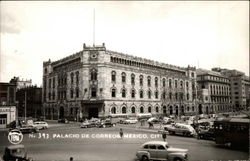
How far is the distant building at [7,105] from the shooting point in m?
33.6

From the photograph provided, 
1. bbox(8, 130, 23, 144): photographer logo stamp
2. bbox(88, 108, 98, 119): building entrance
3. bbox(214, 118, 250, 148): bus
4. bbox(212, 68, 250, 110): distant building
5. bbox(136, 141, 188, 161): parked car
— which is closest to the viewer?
bbox(136, 141, 188, 161): parked car

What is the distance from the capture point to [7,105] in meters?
34.9

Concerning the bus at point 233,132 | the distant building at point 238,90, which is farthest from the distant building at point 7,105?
the distant building at point 238,90

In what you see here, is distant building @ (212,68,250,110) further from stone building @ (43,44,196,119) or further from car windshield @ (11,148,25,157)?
car windshield @ (11,148,25,157)

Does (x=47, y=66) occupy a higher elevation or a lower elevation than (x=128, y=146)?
higher

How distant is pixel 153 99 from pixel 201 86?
119 ft

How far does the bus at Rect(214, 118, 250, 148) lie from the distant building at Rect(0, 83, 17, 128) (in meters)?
28.4

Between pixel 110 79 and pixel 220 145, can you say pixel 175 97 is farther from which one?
pixel 220 145

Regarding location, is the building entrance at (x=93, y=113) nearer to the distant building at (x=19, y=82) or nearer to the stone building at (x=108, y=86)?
the stone building at (x=108, y=86)

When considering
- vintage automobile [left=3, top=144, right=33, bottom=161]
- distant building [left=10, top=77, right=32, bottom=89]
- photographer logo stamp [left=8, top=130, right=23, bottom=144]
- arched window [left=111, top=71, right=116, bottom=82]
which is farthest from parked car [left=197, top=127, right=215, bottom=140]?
arched window [left=111, top=71, right=116, bottom=82]

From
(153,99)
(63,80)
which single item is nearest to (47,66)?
(63,80)

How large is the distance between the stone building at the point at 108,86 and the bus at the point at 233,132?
3042 cm

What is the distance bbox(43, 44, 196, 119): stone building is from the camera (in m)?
50.9

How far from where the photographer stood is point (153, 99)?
60.3 m
